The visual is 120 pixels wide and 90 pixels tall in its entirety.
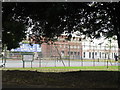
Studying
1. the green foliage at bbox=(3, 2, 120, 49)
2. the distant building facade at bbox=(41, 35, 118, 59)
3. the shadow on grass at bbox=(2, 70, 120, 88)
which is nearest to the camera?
the green foliage at bbox=(3, 2, 120, 49)

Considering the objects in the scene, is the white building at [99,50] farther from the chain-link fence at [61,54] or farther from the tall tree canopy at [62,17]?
the tall tree canopy at [62,17]

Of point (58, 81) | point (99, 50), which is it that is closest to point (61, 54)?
point (99, 50)

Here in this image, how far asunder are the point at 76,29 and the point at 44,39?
280 cm

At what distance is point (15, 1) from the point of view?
25.4ft

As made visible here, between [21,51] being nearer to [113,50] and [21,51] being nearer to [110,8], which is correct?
[113,50]

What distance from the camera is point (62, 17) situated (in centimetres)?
720

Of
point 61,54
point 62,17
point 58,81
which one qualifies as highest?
point 62,17

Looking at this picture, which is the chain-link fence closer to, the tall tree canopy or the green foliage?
the green foliage

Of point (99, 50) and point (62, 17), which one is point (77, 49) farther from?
point (62, 17)

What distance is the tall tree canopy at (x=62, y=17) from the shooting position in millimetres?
6570

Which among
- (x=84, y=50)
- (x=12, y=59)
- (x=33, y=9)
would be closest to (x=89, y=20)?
(x=33, y=9)

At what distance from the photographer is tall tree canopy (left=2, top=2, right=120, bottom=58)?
6570 mm

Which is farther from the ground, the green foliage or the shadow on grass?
the green foliage

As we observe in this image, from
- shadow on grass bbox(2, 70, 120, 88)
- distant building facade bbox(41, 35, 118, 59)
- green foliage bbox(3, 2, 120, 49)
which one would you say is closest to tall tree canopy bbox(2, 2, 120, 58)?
green foliage bbox(3, 2, 120, 49)
